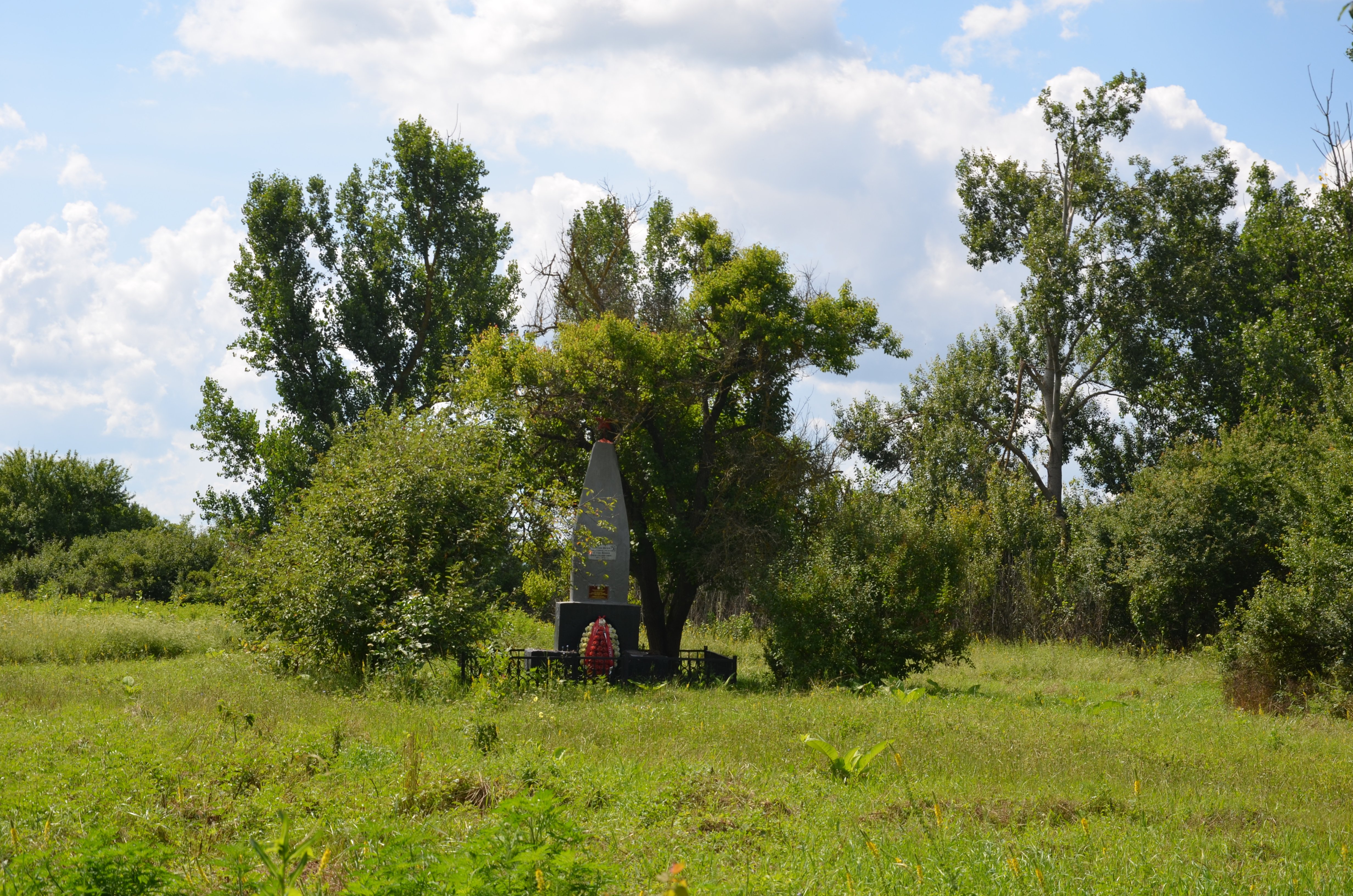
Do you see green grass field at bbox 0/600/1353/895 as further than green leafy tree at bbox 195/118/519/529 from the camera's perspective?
No

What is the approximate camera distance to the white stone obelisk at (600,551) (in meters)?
15.4

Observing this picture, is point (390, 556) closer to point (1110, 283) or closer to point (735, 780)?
point (735, 780)

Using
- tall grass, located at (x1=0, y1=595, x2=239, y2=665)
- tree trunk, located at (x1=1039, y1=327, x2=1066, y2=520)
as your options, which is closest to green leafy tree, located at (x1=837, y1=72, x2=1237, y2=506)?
tree trunk, located at (x1=1039, y1=327, x2=1066, y2=520)

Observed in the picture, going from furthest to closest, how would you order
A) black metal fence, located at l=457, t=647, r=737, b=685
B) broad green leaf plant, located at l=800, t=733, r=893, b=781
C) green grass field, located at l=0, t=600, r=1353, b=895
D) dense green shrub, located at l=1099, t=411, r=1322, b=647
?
dense green shrub, located at l=1099, t=411, r=1322, b=647
black metal fence, located at l=457, t=647, r=737, b=685
broad green leaf plant, located at l=800, t=733, r=893, b=781
green grass field, located at l=0, t=600, r=1353, b=895

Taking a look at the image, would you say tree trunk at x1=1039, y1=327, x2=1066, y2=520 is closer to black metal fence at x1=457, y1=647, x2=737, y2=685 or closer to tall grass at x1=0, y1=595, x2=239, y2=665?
black metal fence at x1=457, y1=647, x2=737, y2=685

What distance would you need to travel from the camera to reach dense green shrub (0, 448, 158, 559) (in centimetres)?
3428

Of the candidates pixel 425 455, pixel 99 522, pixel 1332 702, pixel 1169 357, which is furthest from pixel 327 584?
pixel 99 522

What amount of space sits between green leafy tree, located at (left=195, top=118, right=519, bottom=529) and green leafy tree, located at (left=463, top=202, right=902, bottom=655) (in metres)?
11.5

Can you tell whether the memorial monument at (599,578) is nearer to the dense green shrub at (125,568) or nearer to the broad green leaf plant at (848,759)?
the broad green leaf plant at (848,759)

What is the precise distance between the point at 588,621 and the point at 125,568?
2110cm

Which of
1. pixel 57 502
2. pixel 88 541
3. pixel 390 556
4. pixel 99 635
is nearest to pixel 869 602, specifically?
pixel 390 556

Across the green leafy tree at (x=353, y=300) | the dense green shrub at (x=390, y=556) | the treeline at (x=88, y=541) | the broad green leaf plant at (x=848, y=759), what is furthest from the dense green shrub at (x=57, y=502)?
the broad green leaf plant at (x=848, y=759)

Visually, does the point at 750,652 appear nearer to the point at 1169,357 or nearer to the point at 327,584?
the point at 327,584

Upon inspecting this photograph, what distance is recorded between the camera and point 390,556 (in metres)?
13.8
